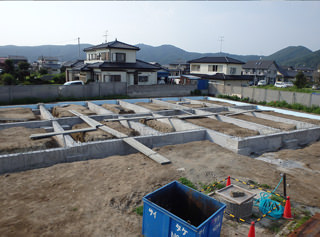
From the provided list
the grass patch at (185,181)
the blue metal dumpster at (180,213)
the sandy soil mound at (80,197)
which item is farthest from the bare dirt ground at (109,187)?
the blue metal dumpster at (180,213)

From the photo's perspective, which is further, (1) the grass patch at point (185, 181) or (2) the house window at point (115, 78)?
(2) the house window at point (115, 78)

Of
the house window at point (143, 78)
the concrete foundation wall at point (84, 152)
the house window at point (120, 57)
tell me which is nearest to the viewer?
the concrete foundation wall at point (84, 152)

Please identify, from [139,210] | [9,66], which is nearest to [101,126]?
[139,210]

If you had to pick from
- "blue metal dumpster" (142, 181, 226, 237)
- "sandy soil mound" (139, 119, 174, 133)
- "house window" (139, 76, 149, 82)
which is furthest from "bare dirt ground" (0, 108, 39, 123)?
"house window" (139, 76, 149, 82)

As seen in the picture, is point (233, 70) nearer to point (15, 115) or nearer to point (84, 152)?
point (15, 115)

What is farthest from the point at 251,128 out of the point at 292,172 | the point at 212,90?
the point at 212,90

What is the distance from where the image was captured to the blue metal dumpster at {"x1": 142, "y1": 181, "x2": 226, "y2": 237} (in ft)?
11.4

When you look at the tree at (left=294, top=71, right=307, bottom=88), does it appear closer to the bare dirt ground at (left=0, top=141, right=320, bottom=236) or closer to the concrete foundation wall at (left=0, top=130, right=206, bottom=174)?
the bare dirt ground at (left=0, top=141, right=320, bottom=236)

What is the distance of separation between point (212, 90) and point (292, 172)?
18.9 metres

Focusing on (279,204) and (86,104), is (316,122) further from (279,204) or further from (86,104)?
(86,104)

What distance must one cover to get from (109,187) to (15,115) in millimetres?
8906

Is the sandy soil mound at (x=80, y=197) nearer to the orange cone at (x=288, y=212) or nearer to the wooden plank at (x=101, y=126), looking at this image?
the wooden plank at (x=101, y=126)

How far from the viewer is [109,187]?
580 cm

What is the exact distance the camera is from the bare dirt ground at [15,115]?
37.3 feet
